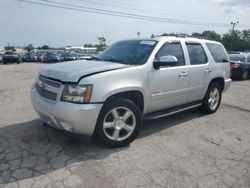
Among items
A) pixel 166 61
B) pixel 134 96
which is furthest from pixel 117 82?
pixel 166 61

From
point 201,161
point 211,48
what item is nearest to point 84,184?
point 201,161

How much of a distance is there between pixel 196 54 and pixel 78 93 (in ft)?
10.00

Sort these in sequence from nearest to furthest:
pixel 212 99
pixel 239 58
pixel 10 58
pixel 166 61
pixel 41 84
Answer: pixel 41 84 → pixel 166 61 → pixel 212 99 → pixel 239 58 → pixel 10 58

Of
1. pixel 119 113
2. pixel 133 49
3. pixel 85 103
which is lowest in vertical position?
pixel 119 113

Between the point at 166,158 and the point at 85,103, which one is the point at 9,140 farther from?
the point at 166,158

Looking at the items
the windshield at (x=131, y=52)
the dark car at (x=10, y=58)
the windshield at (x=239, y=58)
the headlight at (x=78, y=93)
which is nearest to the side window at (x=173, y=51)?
the windshield at (x=131, y=52)

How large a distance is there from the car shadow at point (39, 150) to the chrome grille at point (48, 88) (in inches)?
32.7

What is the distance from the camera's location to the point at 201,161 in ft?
11.7

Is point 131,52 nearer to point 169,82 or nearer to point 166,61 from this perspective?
point 166,61

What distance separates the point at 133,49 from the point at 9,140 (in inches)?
108

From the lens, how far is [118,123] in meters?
3.89

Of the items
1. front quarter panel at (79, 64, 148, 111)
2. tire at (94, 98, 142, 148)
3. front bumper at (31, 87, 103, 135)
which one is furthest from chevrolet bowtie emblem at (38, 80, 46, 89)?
tire at (94, 98, 142, 148)

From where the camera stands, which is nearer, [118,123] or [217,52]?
[118,123]

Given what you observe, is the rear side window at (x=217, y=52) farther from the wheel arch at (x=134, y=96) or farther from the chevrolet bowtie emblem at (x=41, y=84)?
the chevrolet bowtie emblem at (x=41, y=84)
